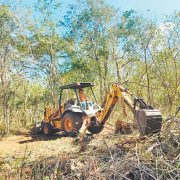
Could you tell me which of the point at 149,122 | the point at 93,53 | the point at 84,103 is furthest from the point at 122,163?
the point at 93,53

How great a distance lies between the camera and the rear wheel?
1035 centimetres

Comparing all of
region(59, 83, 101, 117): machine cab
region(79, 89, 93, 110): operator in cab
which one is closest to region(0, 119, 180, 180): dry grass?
region(59, 83, 101, 117): machine cab

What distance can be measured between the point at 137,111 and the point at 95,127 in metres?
3.57

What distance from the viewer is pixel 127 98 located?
8391mm

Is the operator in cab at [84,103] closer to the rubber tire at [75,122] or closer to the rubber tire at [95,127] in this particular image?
the rubber tire at [75,122]

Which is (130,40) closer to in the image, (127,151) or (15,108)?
(15,108)

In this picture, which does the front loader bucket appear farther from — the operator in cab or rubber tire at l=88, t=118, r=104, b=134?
the operator in cab

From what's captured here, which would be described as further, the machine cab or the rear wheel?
the machine cab

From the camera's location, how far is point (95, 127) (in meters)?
10.4

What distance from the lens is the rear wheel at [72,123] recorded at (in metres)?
10.4

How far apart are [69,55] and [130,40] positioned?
153 inches

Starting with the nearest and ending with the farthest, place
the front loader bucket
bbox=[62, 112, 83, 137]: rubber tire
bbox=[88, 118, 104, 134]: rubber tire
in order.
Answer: the front loader bucket
bbox=[88, 118, 104, 134]: rubber tire
bbox=[62, 112, 83, 137]: rubber tire

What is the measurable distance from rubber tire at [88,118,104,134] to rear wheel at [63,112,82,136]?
0.40 meters

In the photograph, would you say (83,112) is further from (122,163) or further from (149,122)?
(122,163)
